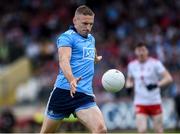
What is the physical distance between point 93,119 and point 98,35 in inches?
632

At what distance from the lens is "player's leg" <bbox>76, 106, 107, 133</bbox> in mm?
10094

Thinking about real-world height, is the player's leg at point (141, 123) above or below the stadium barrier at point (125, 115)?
above

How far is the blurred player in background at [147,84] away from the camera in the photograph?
1456 centimetres

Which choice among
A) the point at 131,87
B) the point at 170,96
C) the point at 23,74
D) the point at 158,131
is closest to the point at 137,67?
the point at 131,87

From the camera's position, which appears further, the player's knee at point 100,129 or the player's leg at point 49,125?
the player's leg at point 49,125

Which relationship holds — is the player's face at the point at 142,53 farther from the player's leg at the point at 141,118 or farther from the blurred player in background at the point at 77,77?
the blurred player in background at the point at 77,77

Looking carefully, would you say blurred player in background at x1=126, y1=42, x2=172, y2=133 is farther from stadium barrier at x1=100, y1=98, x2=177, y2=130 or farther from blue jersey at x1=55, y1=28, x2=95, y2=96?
stadium barrier at x1=100, y1=98, x2=177, y2=130

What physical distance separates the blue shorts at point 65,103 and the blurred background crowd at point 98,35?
10552 mm

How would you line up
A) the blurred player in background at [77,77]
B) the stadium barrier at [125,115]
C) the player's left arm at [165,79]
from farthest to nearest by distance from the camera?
the stadium barrier at [125,115] → the player's left arm at [165,79] → the blurred player in background at [77,77]

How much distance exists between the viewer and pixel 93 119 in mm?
10164

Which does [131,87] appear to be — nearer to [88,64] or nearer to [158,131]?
[158,131]

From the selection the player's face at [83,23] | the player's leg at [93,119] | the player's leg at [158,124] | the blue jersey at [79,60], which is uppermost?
the player's face at [83,23]

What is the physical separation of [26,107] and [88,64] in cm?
1449

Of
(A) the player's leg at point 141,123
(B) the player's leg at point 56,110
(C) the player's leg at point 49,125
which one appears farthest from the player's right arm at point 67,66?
(A) the player's leg at point 141,123
